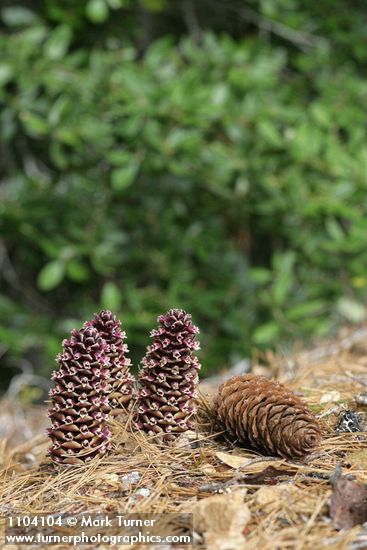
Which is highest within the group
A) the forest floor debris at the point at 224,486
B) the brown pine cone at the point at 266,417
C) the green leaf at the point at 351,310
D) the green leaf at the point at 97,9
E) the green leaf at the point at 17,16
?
the green leaf at the point at 17,16

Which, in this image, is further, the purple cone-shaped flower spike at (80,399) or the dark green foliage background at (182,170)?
the dark green foliage background at (182,170)

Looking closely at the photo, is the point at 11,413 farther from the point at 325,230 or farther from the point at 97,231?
the point at 325,230

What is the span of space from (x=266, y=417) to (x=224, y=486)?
165mm

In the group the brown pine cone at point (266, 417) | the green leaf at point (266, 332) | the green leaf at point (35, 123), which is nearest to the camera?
the brown pine cone at point (266, 417)

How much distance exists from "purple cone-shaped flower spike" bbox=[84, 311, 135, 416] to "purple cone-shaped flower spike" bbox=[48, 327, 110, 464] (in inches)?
1.8

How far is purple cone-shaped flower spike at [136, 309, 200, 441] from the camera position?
1.25 meters

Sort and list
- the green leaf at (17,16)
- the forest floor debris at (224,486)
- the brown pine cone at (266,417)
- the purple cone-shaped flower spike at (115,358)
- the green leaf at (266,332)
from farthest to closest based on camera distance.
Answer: the green leaf at (17,16) < the green leaf at (266,332) < the purple cone-shaped flower spike at (115,358) < the brown pine cone at (266,417) < the forest floor debris at (224,486)

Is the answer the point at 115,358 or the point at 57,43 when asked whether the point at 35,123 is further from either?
the point at 115,358

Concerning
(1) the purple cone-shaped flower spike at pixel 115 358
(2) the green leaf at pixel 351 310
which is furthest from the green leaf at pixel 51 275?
(1) the purple cone-shaped flower spike at pixel 115 358

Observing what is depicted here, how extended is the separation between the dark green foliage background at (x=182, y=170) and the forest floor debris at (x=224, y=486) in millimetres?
1504

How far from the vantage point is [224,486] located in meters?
1.10

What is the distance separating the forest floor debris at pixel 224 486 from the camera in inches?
38.3

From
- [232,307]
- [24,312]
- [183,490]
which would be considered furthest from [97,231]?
[183,490]

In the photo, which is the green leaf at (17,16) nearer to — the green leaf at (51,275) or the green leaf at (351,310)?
the green leaf at (51,275)
